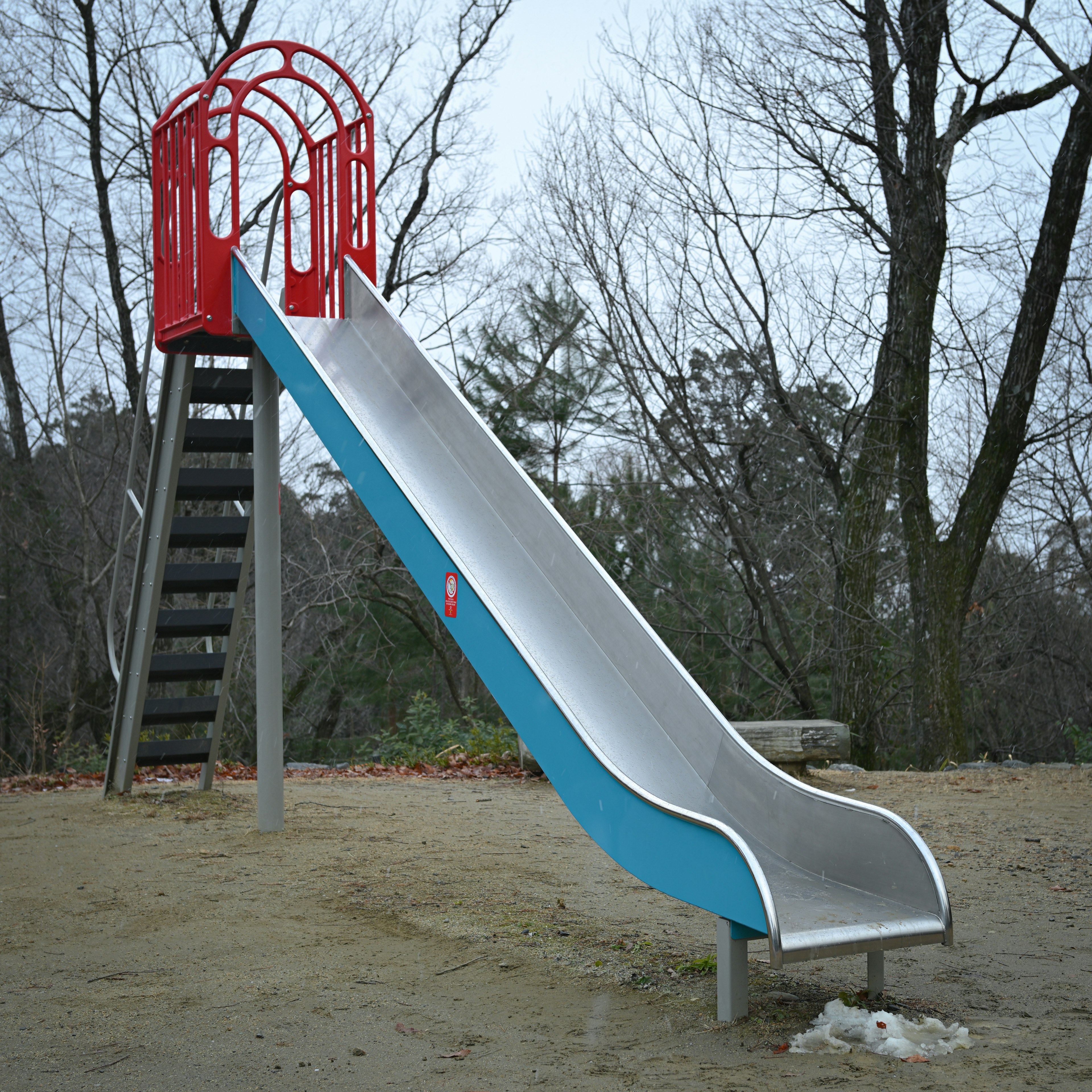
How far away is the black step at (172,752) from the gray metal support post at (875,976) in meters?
4.94

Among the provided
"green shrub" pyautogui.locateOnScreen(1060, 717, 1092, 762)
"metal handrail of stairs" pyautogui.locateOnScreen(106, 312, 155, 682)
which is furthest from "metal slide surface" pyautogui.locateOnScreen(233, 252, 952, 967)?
"green shrub" pyautogui.locateOnScreen(1060, 717, 1092, 762)

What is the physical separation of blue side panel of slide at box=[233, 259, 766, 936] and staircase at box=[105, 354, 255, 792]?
178cm

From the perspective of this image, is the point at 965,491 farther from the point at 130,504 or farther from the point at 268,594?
the point at 130,504

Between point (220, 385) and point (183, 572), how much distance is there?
1.13 m

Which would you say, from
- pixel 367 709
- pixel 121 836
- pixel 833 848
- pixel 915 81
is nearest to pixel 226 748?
pixel 367 709

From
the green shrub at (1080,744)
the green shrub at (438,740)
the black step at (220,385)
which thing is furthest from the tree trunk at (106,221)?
the green shrub at (1080,744)

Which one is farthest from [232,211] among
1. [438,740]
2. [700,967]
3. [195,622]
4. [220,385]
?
[438,740]

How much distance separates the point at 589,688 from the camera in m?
4.22

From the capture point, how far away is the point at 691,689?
3859mm

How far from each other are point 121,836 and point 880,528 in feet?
25.9

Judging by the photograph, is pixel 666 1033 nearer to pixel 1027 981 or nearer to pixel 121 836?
pixel 1027 981

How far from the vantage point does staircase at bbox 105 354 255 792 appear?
6.36 meters

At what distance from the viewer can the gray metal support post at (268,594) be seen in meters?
5.57

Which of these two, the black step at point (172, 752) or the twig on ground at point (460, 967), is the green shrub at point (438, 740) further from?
the twig on ground at point (460, 967)
